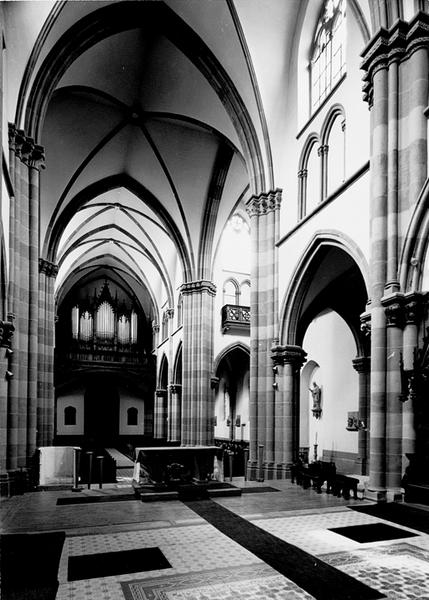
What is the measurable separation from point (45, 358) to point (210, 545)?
641 inches

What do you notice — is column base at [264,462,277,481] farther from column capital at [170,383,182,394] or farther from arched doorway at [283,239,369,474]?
column capital at [170,383,182,394]

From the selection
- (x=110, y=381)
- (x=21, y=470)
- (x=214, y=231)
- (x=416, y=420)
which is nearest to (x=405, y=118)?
(x=416, y=420)

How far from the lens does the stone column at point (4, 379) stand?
11.4 meters

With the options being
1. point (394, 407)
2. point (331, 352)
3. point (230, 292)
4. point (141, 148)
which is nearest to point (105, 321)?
point (230, 292)

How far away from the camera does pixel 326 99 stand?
14.0 meters

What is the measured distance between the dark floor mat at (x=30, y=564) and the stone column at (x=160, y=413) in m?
27.2

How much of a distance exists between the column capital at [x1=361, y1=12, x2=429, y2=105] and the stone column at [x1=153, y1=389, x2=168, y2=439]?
27713 mm

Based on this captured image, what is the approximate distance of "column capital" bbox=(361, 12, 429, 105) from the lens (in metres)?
10.2

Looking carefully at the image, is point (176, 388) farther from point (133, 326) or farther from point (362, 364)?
point (362, 364)

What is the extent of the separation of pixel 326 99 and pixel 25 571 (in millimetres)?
12471

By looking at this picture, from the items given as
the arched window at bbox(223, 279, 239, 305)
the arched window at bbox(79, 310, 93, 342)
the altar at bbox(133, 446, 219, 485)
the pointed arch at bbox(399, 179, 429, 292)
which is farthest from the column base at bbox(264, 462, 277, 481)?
the arched window at bbox(79, 310, 93, 342)

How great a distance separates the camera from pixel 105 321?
39.1 metres

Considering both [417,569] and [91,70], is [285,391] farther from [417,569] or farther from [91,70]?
[91,70]

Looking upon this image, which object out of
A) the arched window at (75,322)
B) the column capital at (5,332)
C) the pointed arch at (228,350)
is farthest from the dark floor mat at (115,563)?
the arched window at (75,322)
